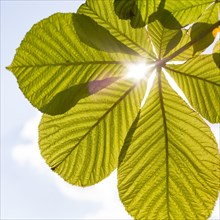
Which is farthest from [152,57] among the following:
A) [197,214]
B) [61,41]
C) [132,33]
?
[197,214]

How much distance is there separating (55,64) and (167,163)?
321mm

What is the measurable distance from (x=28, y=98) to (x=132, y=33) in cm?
26

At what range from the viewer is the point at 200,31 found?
108cm

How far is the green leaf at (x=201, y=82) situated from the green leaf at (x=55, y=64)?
151mm

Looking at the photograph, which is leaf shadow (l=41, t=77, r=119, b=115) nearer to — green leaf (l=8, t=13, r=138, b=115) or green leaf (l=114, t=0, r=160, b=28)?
green leaf (l=8, t=13, r=138, b=115)

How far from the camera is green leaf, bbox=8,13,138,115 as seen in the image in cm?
106

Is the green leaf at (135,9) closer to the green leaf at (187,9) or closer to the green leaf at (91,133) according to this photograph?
the green leaf at (187,9)

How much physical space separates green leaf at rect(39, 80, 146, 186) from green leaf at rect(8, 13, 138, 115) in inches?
2.0

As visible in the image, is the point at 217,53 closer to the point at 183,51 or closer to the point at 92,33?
the point at 183,51

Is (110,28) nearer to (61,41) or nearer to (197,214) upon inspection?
(61,41)

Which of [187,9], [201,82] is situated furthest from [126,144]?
[187,9]

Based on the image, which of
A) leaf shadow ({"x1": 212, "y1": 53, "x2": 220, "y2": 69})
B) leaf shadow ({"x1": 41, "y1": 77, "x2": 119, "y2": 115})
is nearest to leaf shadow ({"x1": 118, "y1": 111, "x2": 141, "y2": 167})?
leaf shadow ({"x1": 41, "y1": 77, "x2": 119, "y2": 115})

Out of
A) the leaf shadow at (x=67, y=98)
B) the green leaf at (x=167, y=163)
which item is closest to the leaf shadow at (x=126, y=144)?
the green leaf at (x=167, y=163)

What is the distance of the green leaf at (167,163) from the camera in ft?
3.59
